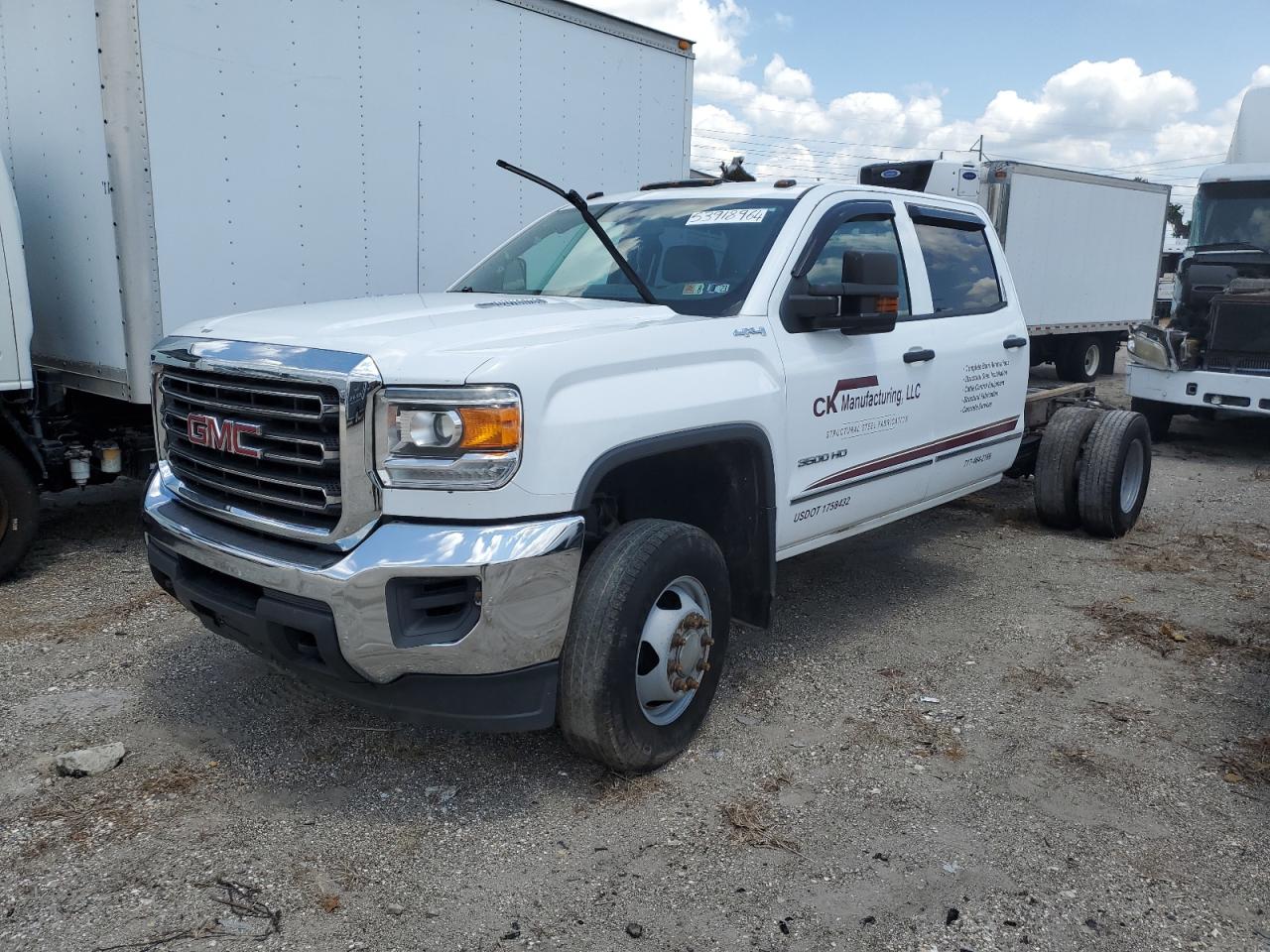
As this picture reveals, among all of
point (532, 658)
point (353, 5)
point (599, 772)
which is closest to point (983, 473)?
point (599, 772)

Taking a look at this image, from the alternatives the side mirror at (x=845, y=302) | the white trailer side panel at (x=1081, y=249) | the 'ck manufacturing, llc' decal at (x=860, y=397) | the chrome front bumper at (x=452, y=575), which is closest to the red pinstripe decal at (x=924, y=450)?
the 'ck manufacturing, llc' decal at (x=860, y=397)

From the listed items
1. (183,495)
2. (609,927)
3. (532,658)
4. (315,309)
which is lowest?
(609,927)

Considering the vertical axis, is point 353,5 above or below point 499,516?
above

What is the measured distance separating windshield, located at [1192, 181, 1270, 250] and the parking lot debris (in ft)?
37.7

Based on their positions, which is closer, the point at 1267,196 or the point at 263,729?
the point at 263,729

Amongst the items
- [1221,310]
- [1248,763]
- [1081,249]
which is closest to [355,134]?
[1248,763]

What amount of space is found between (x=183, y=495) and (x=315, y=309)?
81cm

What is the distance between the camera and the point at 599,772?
3.53 m

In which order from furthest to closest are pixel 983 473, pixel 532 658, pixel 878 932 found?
pixel 983 473
pixel 532 658
pixel 878 932

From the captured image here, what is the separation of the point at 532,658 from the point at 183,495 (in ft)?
4.71

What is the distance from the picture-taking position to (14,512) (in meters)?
5.42

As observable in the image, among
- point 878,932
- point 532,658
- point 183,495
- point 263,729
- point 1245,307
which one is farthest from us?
point 1245,307

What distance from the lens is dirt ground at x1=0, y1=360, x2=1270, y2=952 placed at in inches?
109

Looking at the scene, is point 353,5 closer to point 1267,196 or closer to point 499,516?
point 499,516
